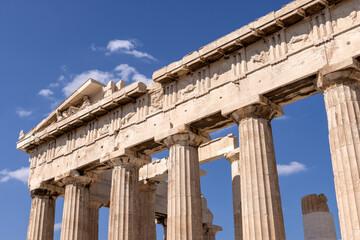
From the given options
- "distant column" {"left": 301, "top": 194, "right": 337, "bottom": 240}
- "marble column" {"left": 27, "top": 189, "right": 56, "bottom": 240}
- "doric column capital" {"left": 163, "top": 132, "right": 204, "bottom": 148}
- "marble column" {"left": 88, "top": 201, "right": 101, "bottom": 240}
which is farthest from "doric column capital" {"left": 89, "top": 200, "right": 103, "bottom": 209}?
"distant column" {"left": 301, "top": 194, "right": 337, "bottom": 240}

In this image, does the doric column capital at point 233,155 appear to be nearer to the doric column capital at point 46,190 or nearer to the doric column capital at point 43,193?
the doric column capital at point 46,190

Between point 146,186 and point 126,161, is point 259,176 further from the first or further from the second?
point 146,186

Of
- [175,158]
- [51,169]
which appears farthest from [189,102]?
[51,169]

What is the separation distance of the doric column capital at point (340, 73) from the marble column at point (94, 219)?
19.1m

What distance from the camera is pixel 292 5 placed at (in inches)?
739

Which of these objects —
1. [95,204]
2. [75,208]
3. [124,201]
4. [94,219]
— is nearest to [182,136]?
[124,201]

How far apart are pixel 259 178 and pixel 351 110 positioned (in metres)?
4.19

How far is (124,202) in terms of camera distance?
76.9ft

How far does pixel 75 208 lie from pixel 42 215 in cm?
324

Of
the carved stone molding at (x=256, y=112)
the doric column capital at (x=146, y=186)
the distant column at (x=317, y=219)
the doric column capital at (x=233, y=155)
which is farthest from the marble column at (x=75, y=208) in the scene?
the distant column at (x=317, y=219)

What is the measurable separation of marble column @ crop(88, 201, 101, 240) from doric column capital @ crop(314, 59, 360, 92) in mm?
19056

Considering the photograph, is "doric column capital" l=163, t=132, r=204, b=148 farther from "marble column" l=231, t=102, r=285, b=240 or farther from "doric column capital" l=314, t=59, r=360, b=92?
"doric column capital" l=314, t=59, r=360, b=92

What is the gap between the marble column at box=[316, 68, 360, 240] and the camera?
15.4 m

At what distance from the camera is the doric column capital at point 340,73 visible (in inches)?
670
